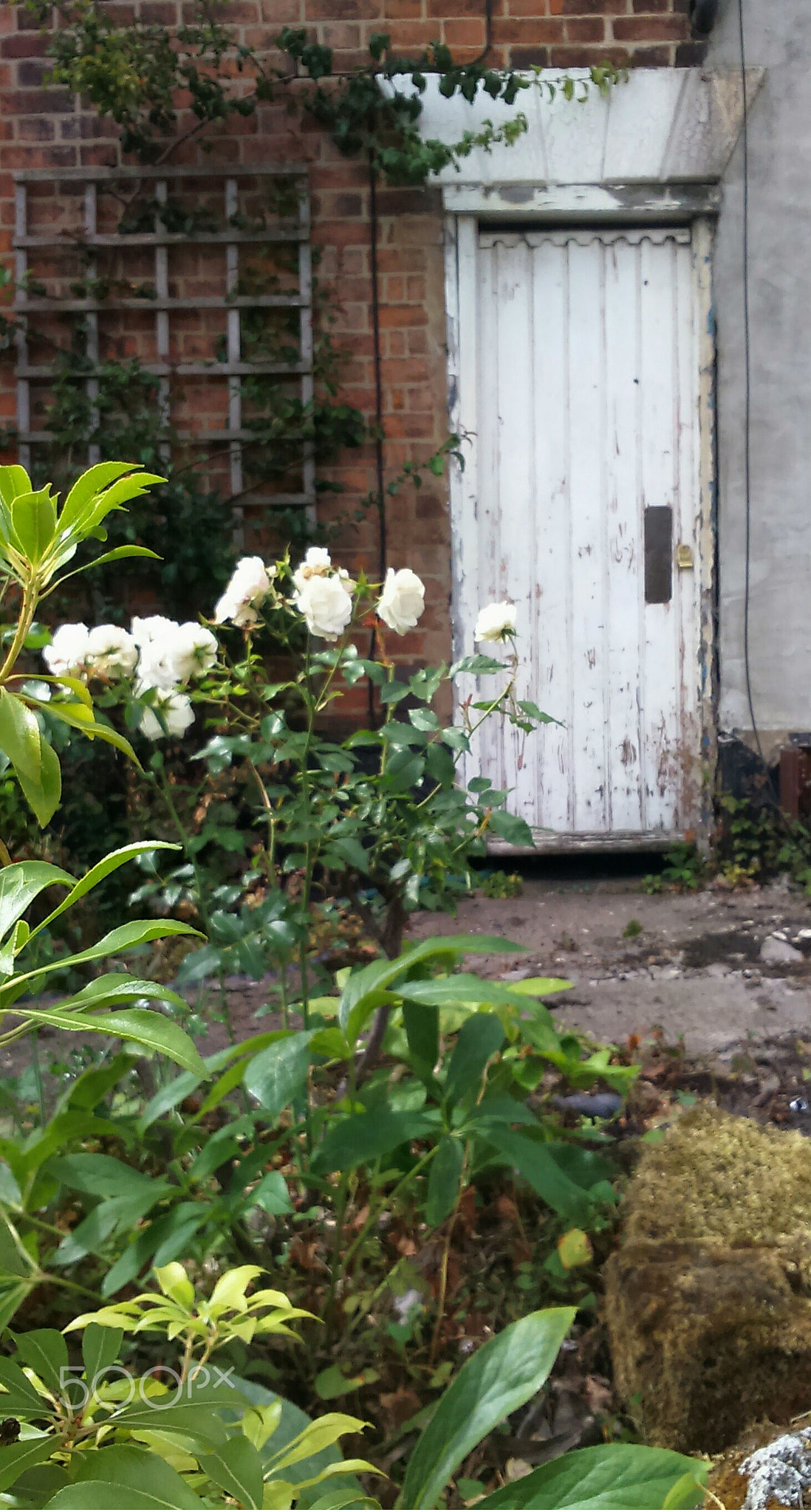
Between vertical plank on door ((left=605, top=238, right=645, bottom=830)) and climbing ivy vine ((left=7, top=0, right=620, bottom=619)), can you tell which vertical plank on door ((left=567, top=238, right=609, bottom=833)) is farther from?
climbing ivy vine ((left=7, top=0, right=620, bottom=619))

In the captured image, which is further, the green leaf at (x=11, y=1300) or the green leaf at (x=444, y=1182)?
the green leaf at (x=444, y=1182)

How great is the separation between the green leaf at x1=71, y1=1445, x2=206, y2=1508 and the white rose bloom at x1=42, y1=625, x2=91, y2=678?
1219 mm

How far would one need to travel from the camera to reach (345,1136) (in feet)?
4.52

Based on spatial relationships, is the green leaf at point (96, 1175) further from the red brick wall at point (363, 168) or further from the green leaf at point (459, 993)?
the red brick wall at point (363, 168)

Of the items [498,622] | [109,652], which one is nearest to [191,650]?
[109,652]

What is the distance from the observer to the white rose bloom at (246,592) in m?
1.76

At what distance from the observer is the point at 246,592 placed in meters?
1.76

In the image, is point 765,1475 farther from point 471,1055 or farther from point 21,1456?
point 21,1456

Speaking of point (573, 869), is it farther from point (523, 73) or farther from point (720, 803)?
point (523, 73)

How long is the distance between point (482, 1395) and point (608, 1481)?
0.49 feet

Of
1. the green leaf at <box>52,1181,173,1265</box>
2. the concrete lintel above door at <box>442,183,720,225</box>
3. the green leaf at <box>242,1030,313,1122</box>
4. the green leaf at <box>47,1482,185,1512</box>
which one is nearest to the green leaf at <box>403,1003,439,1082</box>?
the green leaf at <box>242,1030,313,1122</box>

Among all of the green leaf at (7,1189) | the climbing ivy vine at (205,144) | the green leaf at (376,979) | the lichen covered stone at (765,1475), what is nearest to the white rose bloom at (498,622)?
the green leaf at (376,979)

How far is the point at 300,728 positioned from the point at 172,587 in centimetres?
73

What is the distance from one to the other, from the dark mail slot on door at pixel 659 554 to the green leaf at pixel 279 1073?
365 cm
